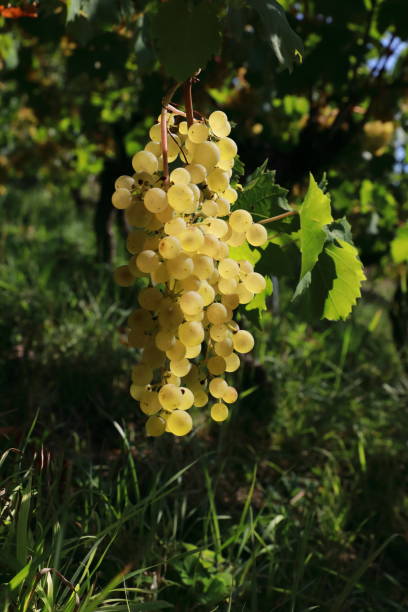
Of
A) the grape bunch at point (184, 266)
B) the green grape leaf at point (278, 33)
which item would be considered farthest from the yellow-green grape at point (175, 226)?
the green grape leaf at point (278, 33)

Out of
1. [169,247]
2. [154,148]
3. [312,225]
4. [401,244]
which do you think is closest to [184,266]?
[169,247]

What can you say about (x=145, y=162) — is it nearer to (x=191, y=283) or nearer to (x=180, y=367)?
(x=191, y=283)

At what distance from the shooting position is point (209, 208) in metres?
0.91

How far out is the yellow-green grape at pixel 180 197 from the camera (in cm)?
84

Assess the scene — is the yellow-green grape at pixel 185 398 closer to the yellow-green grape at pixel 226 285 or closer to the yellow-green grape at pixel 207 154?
the yellow-green grape at pixel 226 285

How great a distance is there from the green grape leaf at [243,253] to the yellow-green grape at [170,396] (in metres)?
0.33

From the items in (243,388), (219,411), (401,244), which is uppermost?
(219,411)

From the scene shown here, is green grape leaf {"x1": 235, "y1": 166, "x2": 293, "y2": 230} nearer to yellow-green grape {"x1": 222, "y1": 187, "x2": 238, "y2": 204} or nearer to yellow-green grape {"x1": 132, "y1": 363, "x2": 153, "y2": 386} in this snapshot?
yellow-green grape {"x1": 222, "y1": 187, "x2": 238, "y2": 204}

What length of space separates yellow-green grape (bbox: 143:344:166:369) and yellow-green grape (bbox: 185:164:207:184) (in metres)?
0.26

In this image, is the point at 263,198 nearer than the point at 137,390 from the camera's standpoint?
No

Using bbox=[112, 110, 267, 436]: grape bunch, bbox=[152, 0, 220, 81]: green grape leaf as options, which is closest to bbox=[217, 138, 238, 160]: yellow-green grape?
bbox=[112, 110, 267, 436]: grape bunch

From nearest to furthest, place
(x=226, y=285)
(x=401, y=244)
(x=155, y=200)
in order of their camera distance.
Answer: (x=155, y=200) < (x=226, y=285) < (x=401, y=244)

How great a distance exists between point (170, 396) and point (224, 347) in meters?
0.12

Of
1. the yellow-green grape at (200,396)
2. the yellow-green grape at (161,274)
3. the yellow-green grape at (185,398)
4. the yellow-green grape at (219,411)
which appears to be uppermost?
the yellow-green grape at (161,274)
